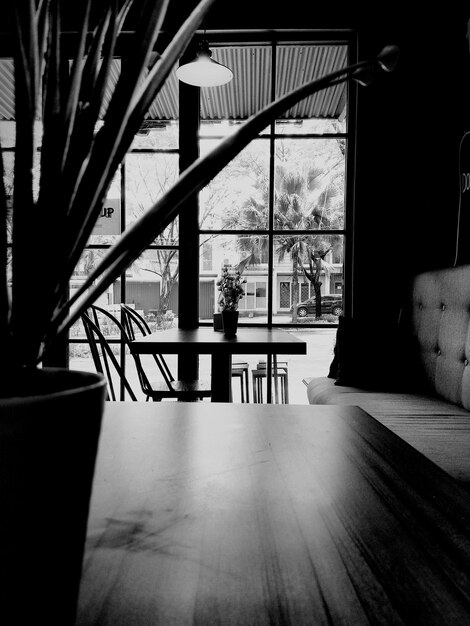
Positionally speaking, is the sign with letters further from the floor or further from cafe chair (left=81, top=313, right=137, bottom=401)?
cafe chair (left=81, top=313, right=137, bottom=401)

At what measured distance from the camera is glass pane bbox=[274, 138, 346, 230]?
3885 millimetres

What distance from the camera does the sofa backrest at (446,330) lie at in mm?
2486

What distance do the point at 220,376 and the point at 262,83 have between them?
2620 mm

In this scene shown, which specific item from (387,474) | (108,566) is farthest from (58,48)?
(387,474)

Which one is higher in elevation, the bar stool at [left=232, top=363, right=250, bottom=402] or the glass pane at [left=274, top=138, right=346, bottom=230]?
the glass pane at [left=274, top=138, right=346, bottom=230]

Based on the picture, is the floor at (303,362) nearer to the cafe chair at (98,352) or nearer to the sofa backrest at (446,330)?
the sofa backrest at (446,330)

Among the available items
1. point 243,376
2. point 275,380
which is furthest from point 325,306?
point 243,376

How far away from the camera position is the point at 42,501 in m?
0.28

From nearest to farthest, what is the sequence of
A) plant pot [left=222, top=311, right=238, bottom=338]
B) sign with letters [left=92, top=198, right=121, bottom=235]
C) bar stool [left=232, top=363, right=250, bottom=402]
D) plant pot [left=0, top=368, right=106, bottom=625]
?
plant pot [left=0, top=368, right=106, bottom=625], plant pot [left=222, top=311, right=238, bottom=338], bar stool [left=232, top=363, right=250, bottom=402], sign with letters [left=92, top=198, right=121, bottom=235]

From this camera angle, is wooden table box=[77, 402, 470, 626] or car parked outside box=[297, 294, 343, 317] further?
car parked outside box=[297, 294, 343, 317]

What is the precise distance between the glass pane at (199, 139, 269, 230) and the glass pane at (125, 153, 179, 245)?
262 millimetres

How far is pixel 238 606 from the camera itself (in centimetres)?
35

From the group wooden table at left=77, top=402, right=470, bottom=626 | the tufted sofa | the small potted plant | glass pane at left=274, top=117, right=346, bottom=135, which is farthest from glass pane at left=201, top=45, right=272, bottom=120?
wooden table at left=77, top=402, right=470, bottom=626

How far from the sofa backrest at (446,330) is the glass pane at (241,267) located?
1240mm
